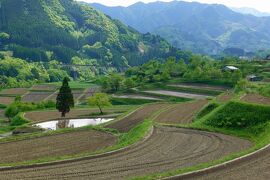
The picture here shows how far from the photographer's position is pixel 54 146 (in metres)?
35.7

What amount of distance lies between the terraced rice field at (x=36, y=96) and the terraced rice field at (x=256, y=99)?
75.2 meters

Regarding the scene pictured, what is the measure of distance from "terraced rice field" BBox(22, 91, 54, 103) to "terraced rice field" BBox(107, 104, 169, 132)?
55462 mm

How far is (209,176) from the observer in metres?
24.2

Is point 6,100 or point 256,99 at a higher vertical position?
point 256,99

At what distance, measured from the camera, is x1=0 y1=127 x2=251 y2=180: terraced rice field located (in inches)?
981

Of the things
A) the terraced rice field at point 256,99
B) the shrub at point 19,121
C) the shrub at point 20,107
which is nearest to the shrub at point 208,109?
the terraced rice field at point 256,99

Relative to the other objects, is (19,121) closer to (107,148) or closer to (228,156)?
(107,148)

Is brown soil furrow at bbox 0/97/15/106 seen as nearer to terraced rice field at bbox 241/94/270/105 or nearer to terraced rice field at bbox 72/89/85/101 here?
terraced rice field at bbox 72/89/85/101

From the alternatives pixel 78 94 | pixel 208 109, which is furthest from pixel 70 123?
pixel 78 94

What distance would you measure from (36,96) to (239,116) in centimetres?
9277

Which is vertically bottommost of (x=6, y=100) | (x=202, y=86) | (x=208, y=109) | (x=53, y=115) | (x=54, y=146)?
(x=6, y=100)

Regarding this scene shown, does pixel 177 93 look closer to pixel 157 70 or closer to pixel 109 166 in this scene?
pixel 157 70

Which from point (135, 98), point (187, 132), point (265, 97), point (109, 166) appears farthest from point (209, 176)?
point (135, 98)

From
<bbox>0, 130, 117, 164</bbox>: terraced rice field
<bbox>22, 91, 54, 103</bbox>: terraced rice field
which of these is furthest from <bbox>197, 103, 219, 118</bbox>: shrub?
<bbox>22, 91, 54, 103</bbox>: terraced rice field
